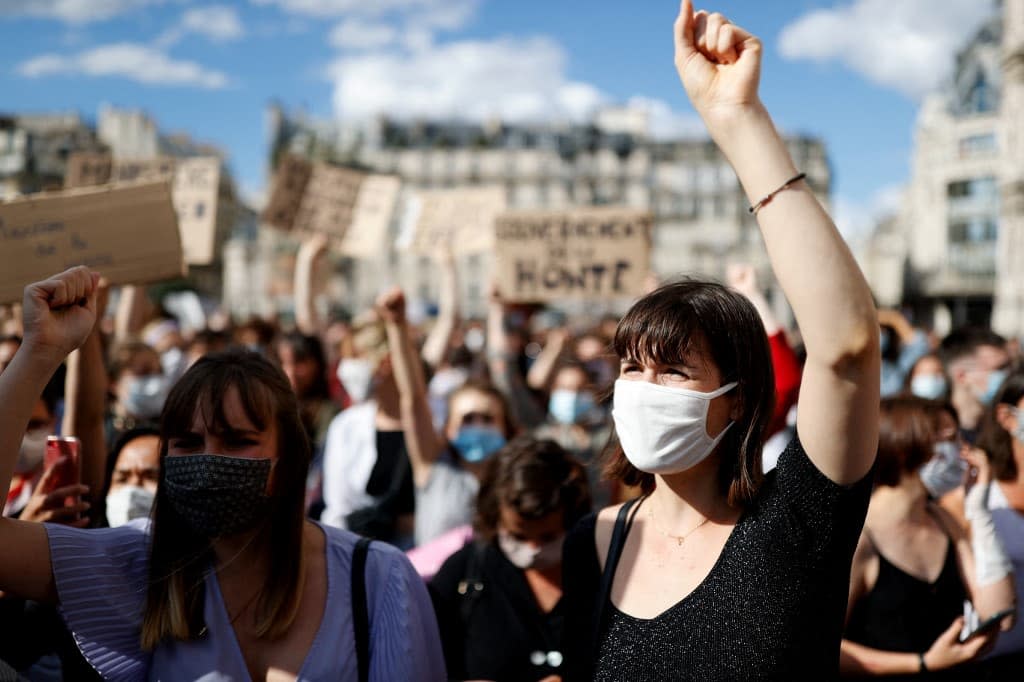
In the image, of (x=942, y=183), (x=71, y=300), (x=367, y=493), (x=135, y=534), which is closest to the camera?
(x=71, y=300)

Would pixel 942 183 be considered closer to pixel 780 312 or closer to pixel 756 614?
pixel 780 312

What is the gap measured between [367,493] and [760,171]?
Answer: 3.47m

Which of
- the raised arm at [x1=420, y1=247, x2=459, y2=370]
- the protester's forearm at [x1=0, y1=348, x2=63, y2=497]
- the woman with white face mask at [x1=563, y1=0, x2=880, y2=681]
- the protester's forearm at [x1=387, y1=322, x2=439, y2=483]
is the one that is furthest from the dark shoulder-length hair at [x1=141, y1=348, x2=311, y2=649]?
the raised arm at [x1=420, y1=247, x2=459, y2=370]

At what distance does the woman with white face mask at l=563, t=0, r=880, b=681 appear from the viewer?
66.3 inches

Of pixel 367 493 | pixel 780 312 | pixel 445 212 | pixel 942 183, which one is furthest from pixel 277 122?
pixel 367 493

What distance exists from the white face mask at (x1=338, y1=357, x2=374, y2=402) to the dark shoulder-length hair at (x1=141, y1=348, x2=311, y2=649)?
2891 millimetres

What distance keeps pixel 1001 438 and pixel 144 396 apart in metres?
4.91

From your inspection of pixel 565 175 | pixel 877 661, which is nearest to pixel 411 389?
pixel 877 661

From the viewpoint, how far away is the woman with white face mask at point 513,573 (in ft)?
10.2

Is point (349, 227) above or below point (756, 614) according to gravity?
above

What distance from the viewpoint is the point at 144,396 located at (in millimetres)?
6062

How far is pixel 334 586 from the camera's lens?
7.66ft

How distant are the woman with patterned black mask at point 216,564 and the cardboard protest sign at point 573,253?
5.15 m

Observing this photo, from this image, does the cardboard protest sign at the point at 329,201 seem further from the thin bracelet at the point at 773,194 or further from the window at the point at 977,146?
the window at the point at 977,146
